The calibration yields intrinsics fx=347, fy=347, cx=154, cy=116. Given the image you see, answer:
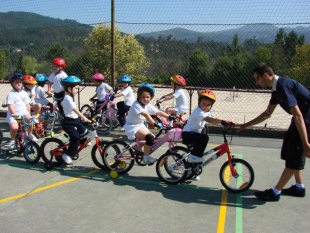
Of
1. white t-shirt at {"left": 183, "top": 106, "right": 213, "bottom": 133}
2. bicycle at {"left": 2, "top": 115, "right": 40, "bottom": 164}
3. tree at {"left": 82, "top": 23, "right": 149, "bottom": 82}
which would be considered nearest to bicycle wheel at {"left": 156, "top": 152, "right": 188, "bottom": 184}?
white t-shirt at {"left": 183, "top": 106, "right": 213, "bottom": 133}

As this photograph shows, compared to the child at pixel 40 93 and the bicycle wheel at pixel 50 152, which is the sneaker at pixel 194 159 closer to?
the bicycle wheel at pixel 50 152

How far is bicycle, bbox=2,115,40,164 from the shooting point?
20.5ft

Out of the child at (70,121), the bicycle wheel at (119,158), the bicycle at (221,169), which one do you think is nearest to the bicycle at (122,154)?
the bicycle wheel at (119,158)

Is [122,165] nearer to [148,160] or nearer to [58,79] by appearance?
[148,160]

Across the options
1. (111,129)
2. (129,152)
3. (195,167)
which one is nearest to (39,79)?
(111,129)

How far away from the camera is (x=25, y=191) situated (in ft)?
16.6

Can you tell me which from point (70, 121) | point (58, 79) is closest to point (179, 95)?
point (70, 121)

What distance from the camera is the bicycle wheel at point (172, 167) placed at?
5320mm

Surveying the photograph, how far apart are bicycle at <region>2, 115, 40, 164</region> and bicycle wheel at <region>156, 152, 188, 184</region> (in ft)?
7.48

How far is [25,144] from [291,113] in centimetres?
454

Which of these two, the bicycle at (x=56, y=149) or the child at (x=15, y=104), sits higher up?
the child at (x=15, y=104)

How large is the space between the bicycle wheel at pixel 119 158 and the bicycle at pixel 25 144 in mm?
1316

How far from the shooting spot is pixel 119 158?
568 centimetres

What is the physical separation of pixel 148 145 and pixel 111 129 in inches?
149
